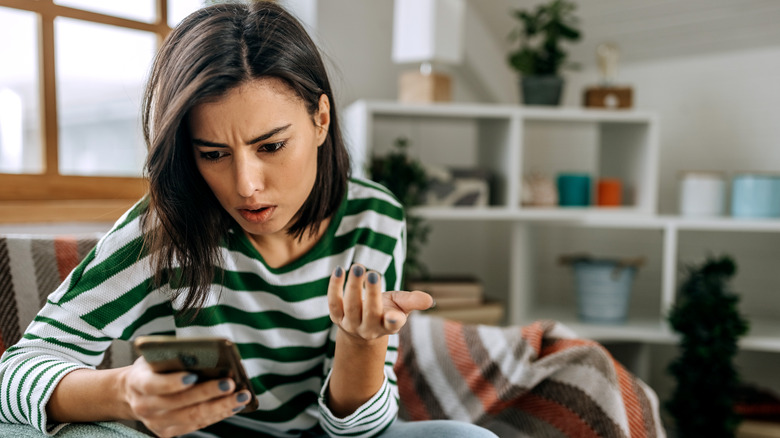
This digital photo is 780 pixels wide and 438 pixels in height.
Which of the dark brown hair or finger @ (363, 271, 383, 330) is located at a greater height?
the dark brown hair

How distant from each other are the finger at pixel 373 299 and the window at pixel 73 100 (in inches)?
39.7

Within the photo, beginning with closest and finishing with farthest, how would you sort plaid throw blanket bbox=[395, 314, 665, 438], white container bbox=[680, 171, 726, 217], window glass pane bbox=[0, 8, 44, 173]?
1. plaid throw blanket bbox=[395, 314, 665, 438]
2. window glass pane bbox=[0, 8, 44, 173]
3. white container bbox=[680, 171, 726, 217]

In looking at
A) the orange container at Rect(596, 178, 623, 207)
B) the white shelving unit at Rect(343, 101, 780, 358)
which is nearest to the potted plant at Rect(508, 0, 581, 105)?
the white shelving unit at Rect(343, 101, 780, 358)

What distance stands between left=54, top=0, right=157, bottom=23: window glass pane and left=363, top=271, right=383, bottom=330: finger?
1463 millimetres

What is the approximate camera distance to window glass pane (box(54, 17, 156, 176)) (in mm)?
1755

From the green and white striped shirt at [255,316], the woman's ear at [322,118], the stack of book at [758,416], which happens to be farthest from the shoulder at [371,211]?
the stack of book at [758,416]

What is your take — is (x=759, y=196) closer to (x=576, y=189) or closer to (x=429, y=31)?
(x=576, y=189)

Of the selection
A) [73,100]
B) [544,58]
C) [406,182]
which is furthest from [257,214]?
[544,58]

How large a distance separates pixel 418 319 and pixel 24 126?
120cm

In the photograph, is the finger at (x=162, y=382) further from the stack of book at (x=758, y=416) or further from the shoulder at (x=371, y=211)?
the stack of book at (x=758, y=416)

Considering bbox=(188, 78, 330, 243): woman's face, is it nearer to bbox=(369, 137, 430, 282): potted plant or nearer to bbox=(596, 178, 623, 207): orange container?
bbox=(369, 137, 430, 282): potted plant

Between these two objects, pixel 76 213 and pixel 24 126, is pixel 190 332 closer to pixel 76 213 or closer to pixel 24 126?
pixel 76 213

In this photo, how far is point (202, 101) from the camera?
73cm

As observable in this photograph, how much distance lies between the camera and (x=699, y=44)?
7.06 ft
